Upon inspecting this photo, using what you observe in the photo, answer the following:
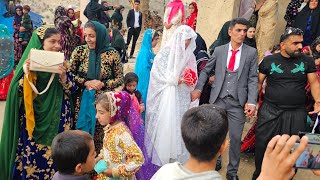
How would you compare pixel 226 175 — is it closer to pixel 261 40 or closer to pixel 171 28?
pixel 171 28

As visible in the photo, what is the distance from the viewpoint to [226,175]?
13.9 feet

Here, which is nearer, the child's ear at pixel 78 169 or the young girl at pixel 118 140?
the child's ear at pixel 78 169

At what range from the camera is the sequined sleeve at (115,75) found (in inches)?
158

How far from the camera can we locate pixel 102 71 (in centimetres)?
398

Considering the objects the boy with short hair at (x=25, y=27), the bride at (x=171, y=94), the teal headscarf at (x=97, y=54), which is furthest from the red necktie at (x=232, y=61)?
the boy with short hair at (x=25, y=27)

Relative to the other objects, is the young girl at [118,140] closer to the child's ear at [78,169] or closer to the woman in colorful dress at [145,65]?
the child's ear at [78,169]

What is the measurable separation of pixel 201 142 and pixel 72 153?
876 millimetres

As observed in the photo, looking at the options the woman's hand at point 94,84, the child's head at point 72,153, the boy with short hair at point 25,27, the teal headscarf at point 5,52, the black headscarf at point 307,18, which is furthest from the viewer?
the boy with short hair at point 25,27

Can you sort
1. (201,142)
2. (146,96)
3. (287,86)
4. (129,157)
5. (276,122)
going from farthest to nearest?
(146,96)
(276,122)
(287,86)
(129,157)
(201,142)

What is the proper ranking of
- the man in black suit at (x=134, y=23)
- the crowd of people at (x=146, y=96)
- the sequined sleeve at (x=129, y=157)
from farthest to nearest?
the man in black suit at (x=134, y=23) < the crowd of people at (x=146, y=96) < the sequined sleeve at (x=129, y=157)

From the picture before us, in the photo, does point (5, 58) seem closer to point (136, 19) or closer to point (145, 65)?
point (145, 65)

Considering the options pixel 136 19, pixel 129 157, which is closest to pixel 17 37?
pixel 136 19

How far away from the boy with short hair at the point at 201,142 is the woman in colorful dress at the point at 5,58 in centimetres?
607

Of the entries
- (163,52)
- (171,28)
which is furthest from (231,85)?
(171,28)
